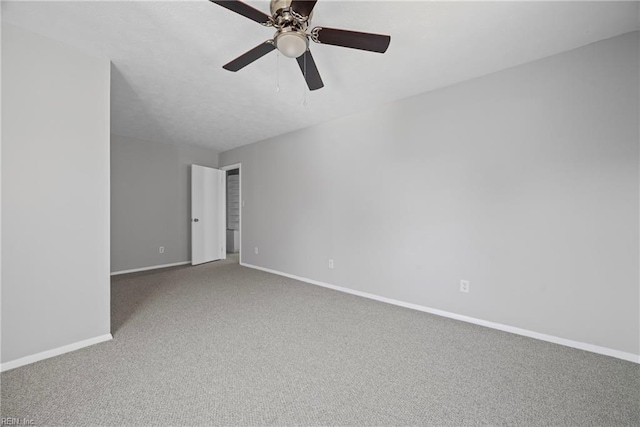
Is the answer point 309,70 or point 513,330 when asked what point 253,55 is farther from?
point 513,330

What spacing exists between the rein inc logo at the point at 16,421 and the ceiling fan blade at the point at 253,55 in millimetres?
2308

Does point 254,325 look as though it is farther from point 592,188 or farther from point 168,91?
point 592,188

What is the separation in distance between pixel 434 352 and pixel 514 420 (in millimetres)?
690

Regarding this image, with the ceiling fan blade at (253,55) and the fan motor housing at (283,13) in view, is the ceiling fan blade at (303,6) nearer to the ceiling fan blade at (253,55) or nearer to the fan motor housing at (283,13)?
Result: the fan motor housing at (283,13)

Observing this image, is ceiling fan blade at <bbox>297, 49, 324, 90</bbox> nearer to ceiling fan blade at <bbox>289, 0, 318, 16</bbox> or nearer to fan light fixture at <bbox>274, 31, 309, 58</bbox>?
fan light fixture at <bbox>274, 31, 309, 58</bbox>

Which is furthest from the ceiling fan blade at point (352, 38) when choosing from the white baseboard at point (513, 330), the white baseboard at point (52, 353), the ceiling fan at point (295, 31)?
the white baseboard at point (52, 353)

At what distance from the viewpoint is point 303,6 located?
54.2 inches

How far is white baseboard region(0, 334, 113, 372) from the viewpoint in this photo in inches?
72.1

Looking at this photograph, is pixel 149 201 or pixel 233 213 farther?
pixel 233 213

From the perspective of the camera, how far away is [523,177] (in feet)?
7.84

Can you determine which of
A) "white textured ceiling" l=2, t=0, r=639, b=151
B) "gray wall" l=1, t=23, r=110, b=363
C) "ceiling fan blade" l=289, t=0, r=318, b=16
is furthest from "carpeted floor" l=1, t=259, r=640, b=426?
"white textured ceiling" l=2, t=0, r=639, b=151

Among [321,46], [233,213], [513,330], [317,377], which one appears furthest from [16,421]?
[233,213]

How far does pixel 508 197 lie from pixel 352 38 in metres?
1.96

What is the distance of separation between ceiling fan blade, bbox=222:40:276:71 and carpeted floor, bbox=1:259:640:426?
209cm
